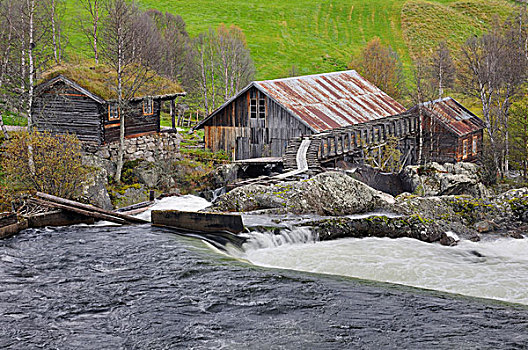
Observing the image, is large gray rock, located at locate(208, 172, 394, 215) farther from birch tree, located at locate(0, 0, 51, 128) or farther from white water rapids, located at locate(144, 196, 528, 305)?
birch tree, located at locate(0, 0, 51, 128)

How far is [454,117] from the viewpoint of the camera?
44.5m

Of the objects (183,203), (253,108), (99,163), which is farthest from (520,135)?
(99,163)

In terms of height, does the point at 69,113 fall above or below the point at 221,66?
below

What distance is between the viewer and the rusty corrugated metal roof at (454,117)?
42.2 m

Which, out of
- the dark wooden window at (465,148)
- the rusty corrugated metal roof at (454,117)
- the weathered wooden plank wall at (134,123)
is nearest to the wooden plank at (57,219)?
the weathered wooden plank wall at (134,123)

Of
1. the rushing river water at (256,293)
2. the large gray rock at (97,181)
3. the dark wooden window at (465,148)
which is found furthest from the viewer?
the dark wooden window at (465,148)

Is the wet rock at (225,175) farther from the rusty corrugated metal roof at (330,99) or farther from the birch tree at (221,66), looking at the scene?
the birch tree at (221,66)

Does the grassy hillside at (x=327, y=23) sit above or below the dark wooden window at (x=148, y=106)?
above

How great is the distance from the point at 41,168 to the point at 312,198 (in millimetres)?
11938

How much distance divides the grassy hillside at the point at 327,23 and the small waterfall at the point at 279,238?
232 feet

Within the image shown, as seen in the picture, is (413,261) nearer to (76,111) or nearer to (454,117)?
(76,111)

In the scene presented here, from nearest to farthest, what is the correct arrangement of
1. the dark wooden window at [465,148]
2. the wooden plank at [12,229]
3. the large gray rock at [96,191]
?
the wooden plank at [12,229] → the large gray rock at [96,191] → the dark wooden window at [465,148]

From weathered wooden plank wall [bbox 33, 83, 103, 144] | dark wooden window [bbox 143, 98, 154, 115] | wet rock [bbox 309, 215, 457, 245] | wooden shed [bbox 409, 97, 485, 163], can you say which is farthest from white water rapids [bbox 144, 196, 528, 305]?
wooden shed [bbox 409, 97, 485, 163]

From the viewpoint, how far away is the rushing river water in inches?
375
